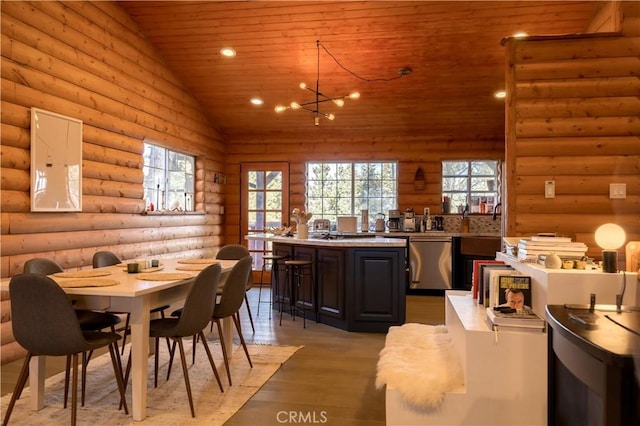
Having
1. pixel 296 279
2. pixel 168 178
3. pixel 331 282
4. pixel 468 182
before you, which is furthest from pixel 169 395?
pixel 468 182

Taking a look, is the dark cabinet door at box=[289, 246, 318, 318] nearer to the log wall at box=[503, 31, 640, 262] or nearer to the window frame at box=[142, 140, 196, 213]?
the window frame at box=[142, 140, 196, 213]

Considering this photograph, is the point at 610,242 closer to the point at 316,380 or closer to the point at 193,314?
the point at 316,380

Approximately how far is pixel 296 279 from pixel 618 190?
3.37 m

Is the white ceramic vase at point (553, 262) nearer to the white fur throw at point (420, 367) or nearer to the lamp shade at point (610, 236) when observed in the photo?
the lamp shade at point (610, 236)

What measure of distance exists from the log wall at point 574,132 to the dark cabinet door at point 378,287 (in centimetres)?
146

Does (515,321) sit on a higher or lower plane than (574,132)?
lower

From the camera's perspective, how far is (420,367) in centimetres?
249

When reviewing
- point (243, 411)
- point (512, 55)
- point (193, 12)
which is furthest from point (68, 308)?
point (193, 12)

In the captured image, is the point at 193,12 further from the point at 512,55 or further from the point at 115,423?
the point at 115,423

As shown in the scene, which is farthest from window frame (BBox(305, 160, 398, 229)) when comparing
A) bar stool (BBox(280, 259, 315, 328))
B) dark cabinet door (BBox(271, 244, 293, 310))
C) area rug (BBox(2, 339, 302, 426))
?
area rug (BBox(2, 339, 302, 426))

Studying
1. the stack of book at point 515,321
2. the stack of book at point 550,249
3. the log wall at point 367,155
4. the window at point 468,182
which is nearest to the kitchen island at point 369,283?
the stack of book at point 550,249

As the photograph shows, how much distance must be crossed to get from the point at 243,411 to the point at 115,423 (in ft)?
2.41

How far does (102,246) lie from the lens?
4598 mm

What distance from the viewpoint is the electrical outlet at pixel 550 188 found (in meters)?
3.38
